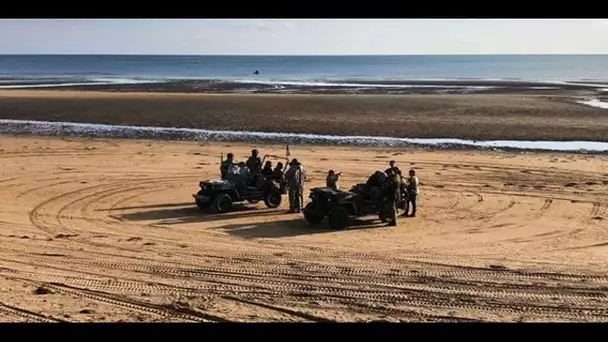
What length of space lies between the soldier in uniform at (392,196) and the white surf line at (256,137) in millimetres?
12715

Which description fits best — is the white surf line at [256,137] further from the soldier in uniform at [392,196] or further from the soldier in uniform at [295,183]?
the soldier in uniform at [392,196]

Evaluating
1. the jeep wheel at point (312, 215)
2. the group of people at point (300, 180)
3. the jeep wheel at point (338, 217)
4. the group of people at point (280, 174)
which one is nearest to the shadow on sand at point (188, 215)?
the group of people at point (280, 174)

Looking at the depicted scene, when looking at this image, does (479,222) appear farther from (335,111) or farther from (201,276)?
(335,111)

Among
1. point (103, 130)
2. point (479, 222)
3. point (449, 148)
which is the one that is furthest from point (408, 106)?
point (479, 222)

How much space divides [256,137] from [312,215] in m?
15.4

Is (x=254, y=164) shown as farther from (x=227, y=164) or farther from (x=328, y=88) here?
(x=328, y=88)

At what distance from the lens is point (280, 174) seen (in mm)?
15711

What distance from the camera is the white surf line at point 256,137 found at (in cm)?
2641

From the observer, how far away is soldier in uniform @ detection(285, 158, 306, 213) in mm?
14602

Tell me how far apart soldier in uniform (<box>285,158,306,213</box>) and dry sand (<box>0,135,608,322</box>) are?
485 millimetres

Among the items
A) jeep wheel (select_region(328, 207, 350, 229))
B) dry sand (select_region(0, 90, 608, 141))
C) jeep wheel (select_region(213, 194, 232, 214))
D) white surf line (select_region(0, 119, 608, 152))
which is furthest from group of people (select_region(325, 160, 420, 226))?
dry sand (select_region(0, 90, 608, 141))

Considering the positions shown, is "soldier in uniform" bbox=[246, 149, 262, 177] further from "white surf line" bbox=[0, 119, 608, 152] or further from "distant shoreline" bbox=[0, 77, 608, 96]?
"distant shoreline" bbox=[0, 77, 608, 96]

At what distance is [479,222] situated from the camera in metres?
14.0
